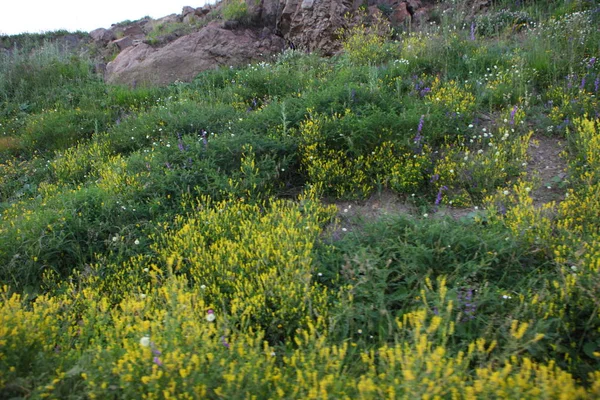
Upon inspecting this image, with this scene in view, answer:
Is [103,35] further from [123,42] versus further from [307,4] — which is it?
[307,4]

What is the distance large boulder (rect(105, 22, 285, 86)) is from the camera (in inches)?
381

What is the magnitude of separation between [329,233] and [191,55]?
23.6 feet

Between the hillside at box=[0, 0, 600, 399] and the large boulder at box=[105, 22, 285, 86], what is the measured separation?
178 cm

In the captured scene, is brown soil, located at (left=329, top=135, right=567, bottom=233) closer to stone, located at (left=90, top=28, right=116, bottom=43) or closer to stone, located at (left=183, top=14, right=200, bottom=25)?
stone, located at (left=183, top=14, right=200, bottom=25)

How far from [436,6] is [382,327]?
9238 mm

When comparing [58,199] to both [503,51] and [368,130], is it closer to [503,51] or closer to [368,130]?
[368,130]

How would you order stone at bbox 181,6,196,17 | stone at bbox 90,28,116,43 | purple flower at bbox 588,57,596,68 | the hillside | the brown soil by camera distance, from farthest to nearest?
stone at bbox 90,28,116,43, stone at bbox 181,6,196,17, purple flower at bbox 588,57,596,68, the brown soil, the hillside

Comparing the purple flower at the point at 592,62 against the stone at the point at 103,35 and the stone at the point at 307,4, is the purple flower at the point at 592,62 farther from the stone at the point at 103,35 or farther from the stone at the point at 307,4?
the stone at the point at 103,35

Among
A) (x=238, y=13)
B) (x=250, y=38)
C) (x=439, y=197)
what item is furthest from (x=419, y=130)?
(x=238, y=13)

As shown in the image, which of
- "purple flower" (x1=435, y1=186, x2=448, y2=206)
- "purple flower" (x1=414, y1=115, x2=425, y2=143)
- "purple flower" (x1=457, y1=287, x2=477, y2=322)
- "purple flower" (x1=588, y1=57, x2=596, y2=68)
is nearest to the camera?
"purple flower" (x1=457, y1=287, x2=477, y2=322)

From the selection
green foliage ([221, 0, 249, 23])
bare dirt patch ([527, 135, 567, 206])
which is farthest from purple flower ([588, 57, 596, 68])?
green foliage ([221, 0, 249, 23])

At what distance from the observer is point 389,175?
4934 mm

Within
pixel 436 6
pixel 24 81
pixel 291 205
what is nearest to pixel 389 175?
pixel 291 205

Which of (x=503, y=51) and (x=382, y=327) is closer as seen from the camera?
(x=382, y=327)
